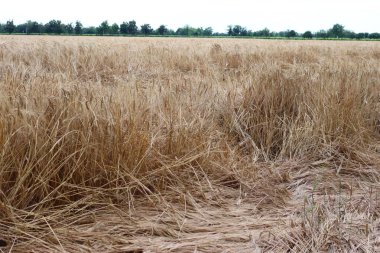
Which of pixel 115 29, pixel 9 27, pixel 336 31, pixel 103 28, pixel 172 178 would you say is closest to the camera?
pixel 172 178

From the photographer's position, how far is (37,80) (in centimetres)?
198

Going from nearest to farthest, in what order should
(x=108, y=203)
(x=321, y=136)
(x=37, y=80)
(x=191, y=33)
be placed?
(x=108, y=203) → (x=37, y=80) → (x=321, y=136) → (x=191, y=33)

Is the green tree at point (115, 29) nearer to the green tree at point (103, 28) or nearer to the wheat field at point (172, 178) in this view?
the green tree at point (103, 28)

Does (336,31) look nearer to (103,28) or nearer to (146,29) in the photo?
(146,29)

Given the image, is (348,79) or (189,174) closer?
(189,174)

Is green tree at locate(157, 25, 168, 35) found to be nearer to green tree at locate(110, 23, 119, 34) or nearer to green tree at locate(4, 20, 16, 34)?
green tree at locate(110, 23, 119, 34)

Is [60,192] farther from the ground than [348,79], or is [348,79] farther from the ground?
[348,79]

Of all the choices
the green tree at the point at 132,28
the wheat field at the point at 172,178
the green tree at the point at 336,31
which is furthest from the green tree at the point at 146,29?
the wheat field at the point at 172,178

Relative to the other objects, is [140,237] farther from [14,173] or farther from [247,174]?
[247,174]

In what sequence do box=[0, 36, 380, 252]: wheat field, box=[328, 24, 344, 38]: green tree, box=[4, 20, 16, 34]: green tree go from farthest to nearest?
box=[328, 24, 344, 38]: green tree → box=[4, 20, 16, 34]: green tree → box=[0, 36, 380, 252]: wheat field

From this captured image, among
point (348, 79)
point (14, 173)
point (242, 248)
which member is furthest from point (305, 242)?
point (348, 79)

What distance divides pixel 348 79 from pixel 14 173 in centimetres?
223

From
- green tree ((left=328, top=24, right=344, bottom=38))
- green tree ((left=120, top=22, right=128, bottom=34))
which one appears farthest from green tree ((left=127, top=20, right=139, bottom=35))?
green tree ((left=328, top=24, right=344, bottom=38))

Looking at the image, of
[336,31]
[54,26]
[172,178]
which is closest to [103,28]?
[54,26]
